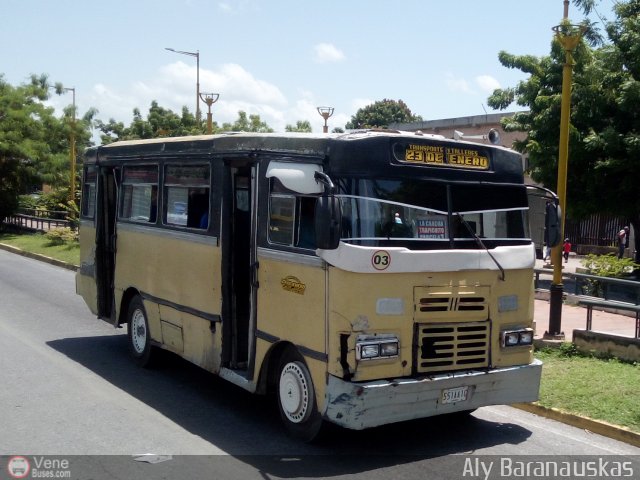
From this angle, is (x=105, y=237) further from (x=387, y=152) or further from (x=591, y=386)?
(x=591, y=386)

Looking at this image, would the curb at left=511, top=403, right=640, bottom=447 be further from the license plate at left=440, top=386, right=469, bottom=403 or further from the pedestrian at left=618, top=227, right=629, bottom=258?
the pedestrian at left=618, top=227, right=629, bottom=258

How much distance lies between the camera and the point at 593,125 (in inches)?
798

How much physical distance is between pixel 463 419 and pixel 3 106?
38.5 metres

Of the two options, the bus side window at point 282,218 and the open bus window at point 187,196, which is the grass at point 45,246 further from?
the bus side window at point 282,218

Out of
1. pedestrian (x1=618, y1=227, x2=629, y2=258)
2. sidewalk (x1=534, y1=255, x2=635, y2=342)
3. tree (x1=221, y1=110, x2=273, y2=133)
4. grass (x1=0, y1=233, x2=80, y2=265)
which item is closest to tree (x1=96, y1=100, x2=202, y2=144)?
tree (x1=221, y1=110, x2=273, y2=133)

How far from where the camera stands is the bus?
642cm

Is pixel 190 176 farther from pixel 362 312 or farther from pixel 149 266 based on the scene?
pixel 362 312

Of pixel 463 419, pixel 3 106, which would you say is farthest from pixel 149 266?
pixel 3 106

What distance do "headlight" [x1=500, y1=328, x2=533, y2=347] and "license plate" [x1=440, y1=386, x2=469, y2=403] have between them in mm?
622

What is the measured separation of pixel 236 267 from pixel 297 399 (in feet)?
5.70

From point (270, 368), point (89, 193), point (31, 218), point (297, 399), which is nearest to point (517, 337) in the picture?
point (297, 399)

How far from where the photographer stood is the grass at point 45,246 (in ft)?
80.8

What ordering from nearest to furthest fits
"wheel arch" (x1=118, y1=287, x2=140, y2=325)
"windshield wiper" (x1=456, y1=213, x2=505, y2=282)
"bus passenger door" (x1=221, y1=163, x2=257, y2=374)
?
"windshield wiper" (x1=456, y1=213, x2=505, y2=282)
"bus passenger door" (x1=221, y1=163, x2=257, y2=374)
"wheel arch" (x1=118, y1=287, x2=140, y2=325)

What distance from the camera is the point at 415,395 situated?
21.6 ft
